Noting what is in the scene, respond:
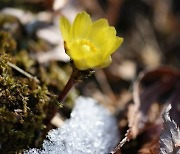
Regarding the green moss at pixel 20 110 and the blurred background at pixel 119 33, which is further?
the blurred background at pixel 119 33

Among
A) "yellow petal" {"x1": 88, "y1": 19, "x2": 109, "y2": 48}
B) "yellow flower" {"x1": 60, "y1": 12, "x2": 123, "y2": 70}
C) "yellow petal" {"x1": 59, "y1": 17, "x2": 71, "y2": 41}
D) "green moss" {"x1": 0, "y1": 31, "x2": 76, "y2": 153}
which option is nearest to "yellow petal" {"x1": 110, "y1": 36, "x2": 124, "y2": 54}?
"yellow flower" {"x1": 60, "y1": 12, "x2": 123, "y2": 70}

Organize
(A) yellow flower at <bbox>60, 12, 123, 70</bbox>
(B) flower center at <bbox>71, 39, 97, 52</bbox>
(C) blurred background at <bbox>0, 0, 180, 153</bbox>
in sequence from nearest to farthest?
(A) yellow flower at <bbox>60, 12, 123, 70</bbox> → (B) flower center at <bbox>71, 39, 97, 52</bbox> → (C) blurred background at <bbox>0, 0, 180, 153</bbox>

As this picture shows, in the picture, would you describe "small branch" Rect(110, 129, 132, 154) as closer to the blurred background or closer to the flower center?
the blurred background

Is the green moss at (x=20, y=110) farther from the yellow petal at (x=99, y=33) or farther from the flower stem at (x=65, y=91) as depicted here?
the yellow petal at (x=99, y=33)

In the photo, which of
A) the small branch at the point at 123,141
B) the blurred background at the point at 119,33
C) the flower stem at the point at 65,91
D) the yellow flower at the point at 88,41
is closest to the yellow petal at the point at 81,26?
the yellow flower at the point at 88,41

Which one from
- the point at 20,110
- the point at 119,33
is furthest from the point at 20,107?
the point at 119,33

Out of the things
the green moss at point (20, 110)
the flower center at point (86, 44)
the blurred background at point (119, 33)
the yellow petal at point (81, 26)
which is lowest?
the green moss at point (20, 110)

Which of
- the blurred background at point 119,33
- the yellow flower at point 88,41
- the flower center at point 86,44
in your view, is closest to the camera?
the yellow flower at point 88,41
